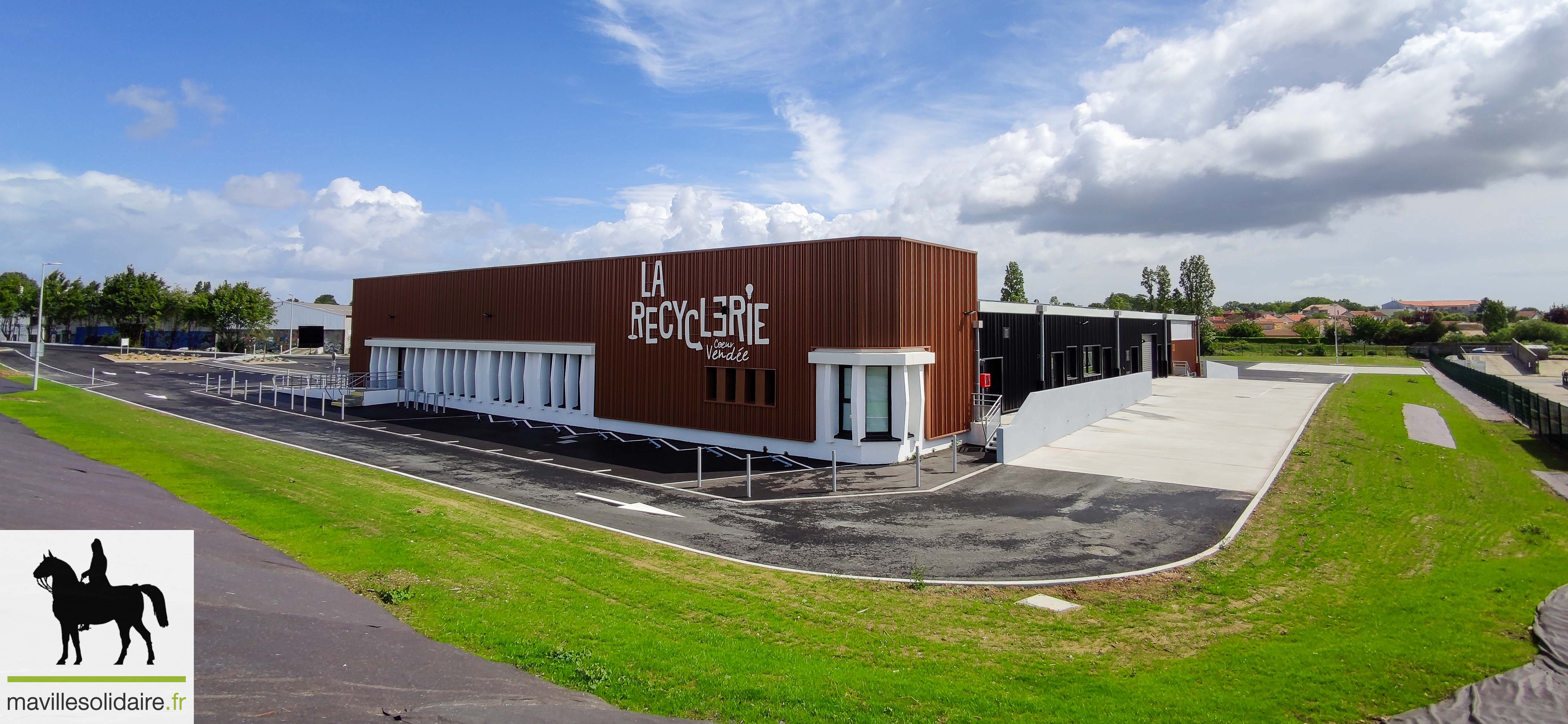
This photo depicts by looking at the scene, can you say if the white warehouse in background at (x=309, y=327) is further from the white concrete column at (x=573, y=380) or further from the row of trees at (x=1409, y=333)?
the row of trees at (x=1409, y=333)

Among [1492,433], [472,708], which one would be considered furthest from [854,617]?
[1492,433]

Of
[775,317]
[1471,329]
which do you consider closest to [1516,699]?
[775,317]

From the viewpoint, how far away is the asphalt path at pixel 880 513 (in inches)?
512

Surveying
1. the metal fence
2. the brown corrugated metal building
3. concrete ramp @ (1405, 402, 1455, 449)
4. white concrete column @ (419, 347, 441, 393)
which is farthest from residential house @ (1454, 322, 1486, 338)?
white concrete column @ (419, 347, 441, 393)

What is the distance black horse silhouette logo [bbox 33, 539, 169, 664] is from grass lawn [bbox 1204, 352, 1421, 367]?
78.4 m

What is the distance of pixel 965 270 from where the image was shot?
2759 centimetres

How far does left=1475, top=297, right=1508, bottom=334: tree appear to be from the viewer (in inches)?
4715

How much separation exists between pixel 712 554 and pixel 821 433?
1130 centimetres

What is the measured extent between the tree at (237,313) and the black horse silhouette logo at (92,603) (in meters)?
93.6

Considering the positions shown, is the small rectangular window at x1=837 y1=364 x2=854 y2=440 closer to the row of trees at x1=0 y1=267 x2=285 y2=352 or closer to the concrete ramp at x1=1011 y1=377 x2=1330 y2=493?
the concrete ramp at x1=1011 y1=377 x2=1330 y2=493

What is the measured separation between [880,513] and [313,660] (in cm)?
1224

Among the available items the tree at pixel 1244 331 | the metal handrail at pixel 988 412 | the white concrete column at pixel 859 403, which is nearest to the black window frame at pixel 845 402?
the white concrete column at pixel 859 403

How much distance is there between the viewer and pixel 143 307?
268 feet

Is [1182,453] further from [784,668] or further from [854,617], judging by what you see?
[784,668]
